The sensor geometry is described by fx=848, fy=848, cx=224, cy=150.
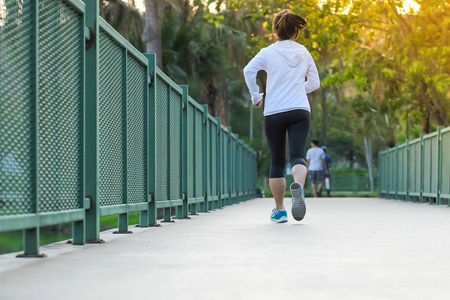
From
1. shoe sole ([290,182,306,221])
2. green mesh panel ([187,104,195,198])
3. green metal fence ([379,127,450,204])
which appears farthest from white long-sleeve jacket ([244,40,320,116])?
green metal fence ([379,127,450,204])

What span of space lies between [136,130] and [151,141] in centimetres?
61

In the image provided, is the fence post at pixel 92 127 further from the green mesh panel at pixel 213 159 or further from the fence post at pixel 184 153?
the green mesh panel at pixel 213 159

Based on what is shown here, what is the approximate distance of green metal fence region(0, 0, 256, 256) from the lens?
4.41m

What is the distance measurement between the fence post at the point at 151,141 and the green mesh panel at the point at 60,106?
247 centimetres

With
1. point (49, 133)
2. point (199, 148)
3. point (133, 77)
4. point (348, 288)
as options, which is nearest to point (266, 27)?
point (199, 148)

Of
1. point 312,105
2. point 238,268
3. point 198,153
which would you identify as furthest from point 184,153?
point 312,105

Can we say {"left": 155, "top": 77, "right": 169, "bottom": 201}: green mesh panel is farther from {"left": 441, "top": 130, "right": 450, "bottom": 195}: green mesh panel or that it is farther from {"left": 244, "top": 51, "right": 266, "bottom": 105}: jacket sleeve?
{"left": 441, "top": 130, "right": 450, "bottom": 195}: green mesh panel

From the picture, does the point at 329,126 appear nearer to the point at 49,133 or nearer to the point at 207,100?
the point at 207,100

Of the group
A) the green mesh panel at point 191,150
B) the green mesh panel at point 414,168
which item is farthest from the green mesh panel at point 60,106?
the green mesh panel at point 414,168

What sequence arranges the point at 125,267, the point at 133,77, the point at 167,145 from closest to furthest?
the point at 125,267, the point at 133,77, the point at 167,145

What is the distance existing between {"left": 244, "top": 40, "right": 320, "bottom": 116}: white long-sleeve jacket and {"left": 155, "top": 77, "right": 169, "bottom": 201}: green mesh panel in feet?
3.57

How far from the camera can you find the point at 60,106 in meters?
5.23

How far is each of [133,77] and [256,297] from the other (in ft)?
14.7

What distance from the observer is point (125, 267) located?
425 centimetres
